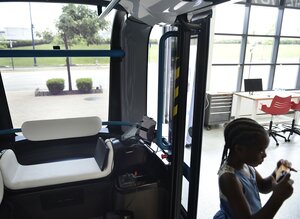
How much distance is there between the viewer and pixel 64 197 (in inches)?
80.0

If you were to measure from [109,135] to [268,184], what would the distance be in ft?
6.17

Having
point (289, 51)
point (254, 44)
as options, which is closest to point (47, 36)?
point (254, 44)

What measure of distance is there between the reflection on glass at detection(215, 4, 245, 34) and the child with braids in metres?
4.69

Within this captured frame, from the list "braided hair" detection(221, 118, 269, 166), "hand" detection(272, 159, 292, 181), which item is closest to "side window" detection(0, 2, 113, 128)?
"braided hair" detection(221, 118, 269, 166)

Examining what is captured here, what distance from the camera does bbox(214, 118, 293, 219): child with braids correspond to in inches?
41.4

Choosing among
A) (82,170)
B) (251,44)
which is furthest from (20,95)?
(251,44)

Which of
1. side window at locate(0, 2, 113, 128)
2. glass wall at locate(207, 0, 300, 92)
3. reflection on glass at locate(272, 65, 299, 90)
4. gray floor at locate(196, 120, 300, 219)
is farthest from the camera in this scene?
reflection on glass at locate(272, 65, 299, 90)

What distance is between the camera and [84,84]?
3.29 metres

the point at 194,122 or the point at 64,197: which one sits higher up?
the point at 194,122

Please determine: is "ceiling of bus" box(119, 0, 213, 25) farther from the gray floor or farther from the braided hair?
the gray floor

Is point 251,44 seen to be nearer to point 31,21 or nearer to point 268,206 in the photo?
point 31,21

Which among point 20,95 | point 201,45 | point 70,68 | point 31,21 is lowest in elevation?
point 20,95

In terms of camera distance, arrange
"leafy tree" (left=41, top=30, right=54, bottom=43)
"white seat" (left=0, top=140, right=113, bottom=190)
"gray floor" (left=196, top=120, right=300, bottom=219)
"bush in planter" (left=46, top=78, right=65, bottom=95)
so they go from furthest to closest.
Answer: "bush in planter" (left=46, top=78, right=65, bottom=95)
"leafy tree" (left=41, top=30, right=54, bottom=43)
"gray floor" (left=196, top=120, right=300, bottom=219)
"white seat" (left=0, top=140, right=113, bottom=190)

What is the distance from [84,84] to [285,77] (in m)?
5.74
